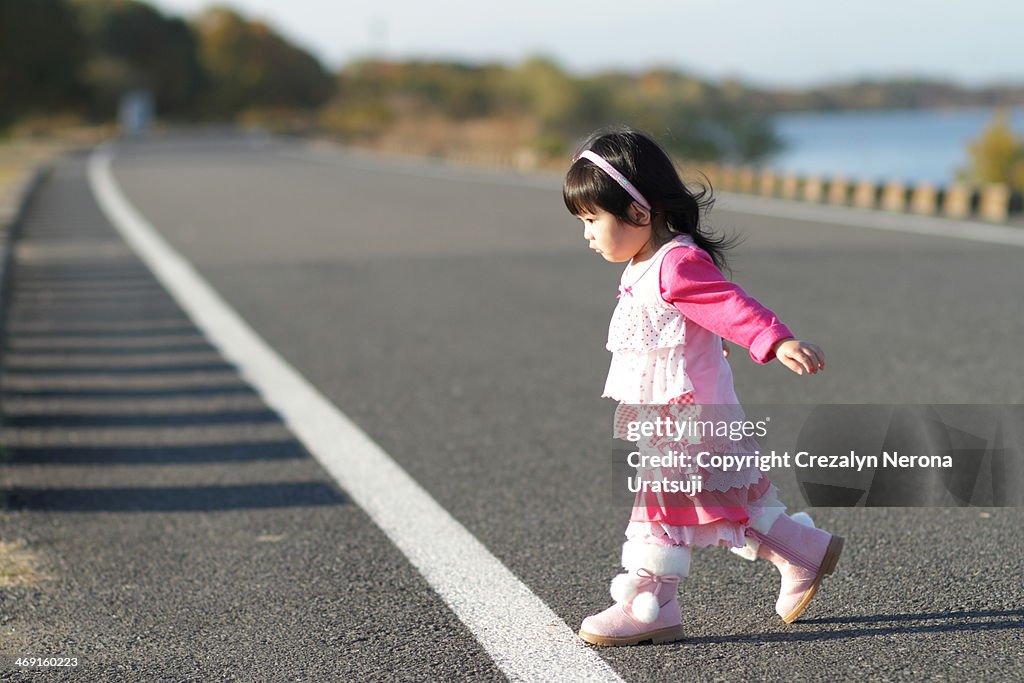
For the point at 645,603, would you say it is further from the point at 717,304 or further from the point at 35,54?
the point at 35,54

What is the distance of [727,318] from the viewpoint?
2805 mm

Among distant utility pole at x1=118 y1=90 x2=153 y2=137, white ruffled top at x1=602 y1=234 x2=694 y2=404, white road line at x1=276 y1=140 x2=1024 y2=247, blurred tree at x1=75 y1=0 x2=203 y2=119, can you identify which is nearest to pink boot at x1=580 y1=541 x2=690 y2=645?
white ruffled top at x1=602 y1=234 x2=694 y2=404

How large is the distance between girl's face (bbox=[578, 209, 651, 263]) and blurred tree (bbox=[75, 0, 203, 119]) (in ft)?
355

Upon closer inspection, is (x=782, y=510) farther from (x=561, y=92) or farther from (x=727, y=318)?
(x=561, y=92)

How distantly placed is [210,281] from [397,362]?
3794 millimetres

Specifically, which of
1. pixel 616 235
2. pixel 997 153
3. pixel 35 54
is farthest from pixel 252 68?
pixel 616 235

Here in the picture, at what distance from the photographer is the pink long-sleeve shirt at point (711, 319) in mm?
2754

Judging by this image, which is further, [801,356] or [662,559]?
[662,559]

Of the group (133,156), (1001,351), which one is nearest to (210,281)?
(1001,351)

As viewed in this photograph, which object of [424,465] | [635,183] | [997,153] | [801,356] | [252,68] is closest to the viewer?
[801,356]

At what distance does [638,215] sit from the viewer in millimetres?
2977

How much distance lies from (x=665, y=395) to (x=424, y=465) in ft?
6.00

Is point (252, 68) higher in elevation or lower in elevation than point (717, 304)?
lower

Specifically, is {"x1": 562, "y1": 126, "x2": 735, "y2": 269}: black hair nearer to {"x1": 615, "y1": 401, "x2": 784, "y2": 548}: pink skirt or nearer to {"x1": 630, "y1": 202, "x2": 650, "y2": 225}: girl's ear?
{"x1": 630, "y1": 202, "x2": 650, "y2": 225}: girl's ear
